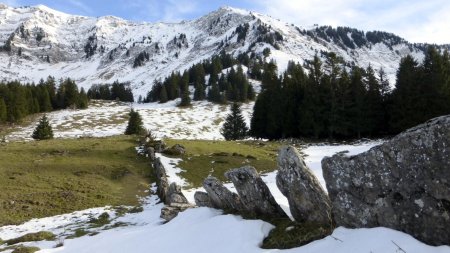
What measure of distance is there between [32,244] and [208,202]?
8.86 meters

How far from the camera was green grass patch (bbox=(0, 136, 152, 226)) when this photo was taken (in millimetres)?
29922

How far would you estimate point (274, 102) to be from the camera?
70875 mm

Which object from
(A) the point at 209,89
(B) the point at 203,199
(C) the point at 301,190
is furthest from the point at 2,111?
(C) the point at 301,190

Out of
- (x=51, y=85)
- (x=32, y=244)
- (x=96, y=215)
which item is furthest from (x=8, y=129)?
(x=32, y=244)

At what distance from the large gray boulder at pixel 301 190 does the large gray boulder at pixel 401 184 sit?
1223 mm

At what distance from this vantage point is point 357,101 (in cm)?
6181

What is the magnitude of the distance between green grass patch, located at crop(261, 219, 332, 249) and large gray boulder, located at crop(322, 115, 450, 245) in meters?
0.75

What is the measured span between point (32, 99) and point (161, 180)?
93.1 m

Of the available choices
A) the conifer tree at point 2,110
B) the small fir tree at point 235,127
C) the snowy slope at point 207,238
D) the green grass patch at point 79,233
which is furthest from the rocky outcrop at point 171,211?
the conifer tree at point 2,110

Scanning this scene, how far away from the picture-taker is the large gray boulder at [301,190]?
12.1 metres

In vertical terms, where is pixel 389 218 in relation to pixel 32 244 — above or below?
above

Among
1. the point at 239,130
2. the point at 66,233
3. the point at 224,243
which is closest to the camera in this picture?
the point at 224,243

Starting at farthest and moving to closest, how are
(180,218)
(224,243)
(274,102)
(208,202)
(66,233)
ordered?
(274,102)
(66,233)
(208,202)
(180,218)
(224,243)

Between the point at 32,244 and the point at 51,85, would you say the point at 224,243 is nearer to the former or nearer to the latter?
the point at 32,244
